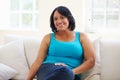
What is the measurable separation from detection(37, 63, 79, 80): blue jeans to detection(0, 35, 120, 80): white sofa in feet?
1.29

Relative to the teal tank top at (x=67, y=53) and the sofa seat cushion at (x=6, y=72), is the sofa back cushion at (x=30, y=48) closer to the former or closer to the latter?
the sofa seat cushion at (x=6, y=72)

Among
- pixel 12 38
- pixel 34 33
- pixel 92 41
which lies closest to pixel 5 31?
pixel 34 33

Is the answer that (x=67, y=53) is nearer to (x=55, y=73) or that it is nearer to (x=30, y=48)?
(x=55, y=73)

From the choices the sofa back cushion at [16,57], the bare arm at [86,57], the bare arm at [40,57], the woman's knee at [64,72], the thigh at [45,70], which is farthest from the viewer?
the sofa back cushion at [16,57]

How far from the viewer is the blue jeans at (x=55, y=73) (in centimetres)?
191

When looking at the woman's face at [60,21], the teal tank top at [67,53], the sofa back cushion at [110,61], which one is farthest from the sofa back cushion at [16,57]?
the sofa back cushion at [110,61]

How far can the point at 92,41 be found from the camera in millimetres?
2383

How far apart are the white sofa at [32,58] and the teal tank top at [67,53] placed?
0.61ft

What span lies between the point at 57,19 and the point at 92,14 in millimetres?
1565

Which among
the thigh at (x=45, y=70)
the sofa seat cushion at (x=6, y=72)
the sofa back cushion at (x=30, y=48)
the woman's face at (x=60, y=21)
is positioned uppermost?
the woman's face at (x=60, y=21)

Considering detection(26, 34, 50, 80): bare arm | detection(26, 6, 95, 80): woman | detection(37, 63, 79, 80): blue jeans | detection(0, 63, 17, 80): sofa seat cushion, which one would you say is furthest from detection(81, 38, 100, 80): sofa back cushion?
detection(0, 63, 17, 80): sofa seat cushion

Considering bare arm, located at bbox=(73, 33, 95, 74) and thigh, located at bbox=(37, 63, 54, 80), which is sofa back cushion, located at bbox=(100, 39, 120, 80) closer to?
bare arm, located at bbox=(73, 33, 95, 74)

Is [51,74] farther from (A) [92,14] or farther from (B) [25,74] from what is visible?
(A) [92,14]

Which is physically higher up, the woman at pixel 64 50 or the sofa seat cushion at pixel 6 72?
the woman at pixel 64 50
